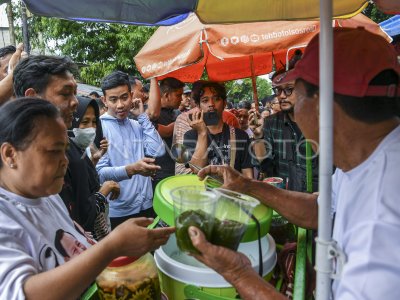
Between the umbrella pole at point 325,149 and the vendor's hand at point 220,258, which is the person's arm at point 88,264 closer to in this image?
the vendor's hand at point 220,258

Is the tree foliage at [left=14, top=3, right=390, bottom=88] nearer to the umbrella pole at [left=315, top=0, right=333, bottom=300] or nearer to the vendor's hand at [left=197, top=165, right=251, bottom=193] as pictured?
the vendor's hand at [left=197, top=165, right=251, bottom=193]

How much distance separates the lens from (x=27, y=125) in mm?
1206

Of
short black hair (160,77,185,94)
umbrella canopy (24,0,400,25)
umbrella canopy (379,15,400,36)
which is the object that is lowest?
short black hair (160,77,185,94)

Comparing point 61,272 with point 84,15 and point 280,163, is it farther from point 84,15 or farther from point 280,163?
point 280,163

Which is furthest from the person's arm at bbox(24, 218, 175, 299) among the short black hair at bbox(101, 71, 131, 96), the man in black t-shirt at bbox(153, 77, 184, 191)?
the man in black t-shirt at bbox(153, 77, 184, 191)

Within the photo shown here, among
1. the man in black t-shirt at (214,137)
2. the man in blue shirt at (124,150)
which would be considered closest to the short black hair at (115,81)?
the man in blue shirt at (124,150)

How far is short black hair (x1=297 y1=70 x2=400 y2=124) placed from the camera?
992 mm

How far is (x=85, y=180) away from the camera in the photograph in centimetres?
203

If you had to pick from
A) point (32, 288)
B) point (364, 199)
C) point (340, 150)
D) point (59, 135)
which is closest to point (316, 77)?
point (340, 150)

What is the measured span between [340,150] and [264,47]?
256cm

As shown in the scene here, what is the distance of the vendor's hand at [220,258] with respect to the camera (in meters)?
1.06

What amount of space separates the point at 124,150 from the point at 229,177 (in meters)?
1.80

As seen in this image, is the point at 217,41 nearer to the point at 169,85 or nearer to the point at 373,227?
the point at 169,85

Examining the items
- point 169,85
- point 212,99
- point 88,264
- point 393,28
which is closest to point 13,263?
point 88,264
